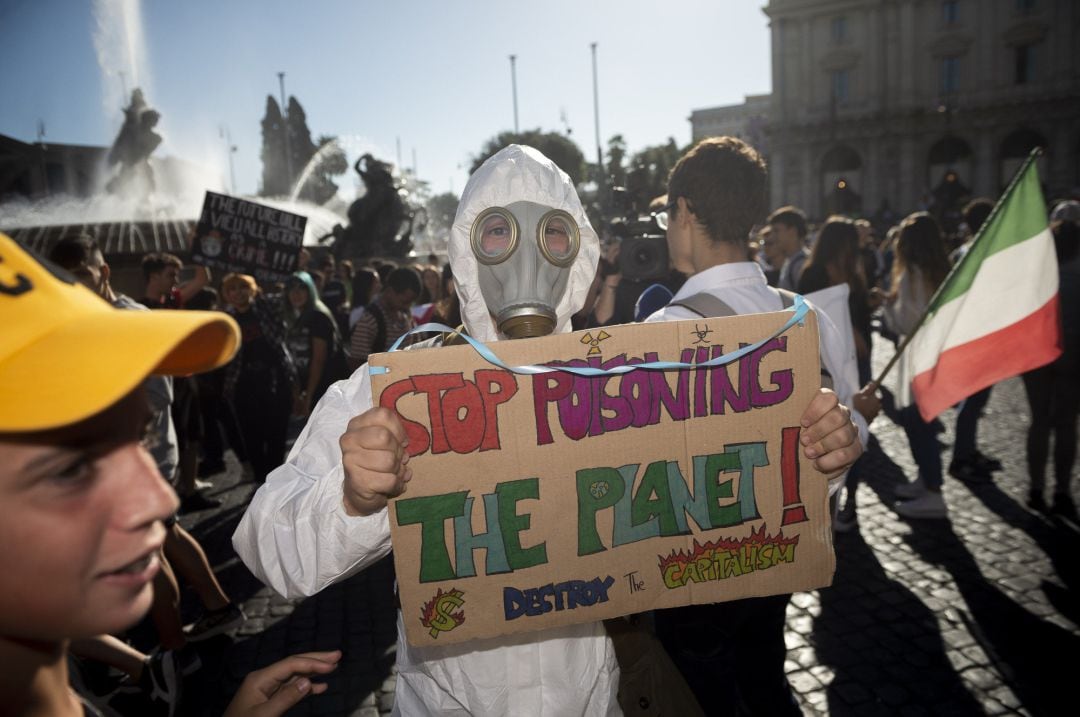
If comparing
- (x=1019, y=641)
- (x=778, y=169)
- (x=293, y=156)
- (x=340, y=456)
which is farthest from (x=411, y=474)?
(x=293, y=156)

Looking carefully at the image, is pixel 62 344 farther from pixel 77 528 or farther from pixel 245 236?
pixel 245 236

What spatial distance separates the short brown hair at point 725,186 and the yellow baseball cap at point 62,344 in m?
2.19

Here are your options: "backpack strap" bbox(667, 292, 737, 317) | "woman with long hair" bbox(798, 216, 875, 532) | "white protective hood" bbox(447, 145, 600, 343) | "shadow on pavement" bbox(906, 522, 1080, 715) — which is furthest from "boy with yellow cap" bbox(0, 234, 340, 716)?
"woman with long hair" bbox(798, 216, 875, 532)

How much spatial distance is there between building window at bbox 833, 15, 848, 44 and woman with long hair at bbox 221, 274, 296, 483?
5555 centimetres

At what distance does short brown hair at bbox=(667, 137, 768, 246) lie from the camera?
2.69 metres

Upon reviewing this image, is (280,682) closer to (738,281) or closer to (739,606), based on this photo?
(739,606)

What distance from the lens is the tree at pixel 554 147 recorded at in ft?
189

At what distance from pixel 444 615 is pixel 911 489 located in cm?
544

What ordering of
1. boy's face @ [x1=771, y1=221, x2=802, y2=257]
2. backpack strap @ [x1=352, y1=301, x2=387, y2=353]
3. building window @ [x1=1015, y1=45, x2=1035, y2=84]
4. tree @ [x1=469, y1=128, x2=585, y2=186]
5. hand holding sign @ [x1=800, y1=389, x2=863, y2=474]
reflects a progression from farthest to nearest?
tree @ [x1=469, y1=128, x2=585, y2=186], building window @ [x1=1015, y1=45, x2=1035, y2=84], boy's face @ [x1=771, y1=221, x2=802, y2=257], backpack strap @ [x1=352, y1=301, x2=387, y2=353], hand holding sign @ [x1=800, y1=389, x2=863, y2=474]

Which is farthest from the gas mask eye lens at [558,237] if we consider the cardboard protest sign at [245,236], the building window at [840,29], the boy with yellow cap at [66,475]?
the building window at [840,29]

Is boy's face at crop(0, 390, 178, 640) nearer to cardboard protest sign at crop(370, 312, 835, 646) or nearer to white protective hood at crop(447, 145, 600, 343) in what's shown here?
cardboard protest sign at crop(370, 312, 835, 646)

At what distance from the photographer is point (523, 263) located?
6.48 feet

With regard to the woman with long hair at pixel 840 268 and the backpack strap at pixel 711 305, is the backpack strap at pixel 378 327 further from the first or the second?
the backpack strap at pixel 711 305

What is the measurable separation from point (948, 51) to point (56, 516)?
6053 centimetres
